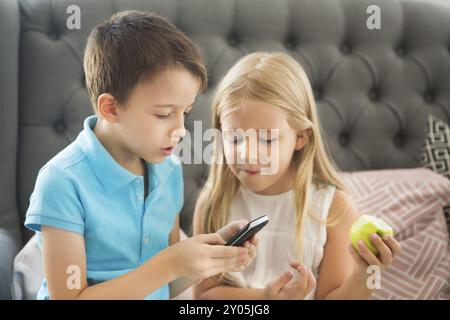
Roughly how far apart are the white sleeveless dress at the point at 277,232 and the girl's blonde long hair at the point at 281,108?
1 cm

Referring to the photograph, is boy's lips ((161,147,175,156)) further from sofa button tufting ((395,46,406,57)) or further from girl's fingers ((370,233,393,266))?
sofa button tufting ((395,46,406,57))

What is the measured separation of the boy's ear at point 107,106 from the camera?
723 mm

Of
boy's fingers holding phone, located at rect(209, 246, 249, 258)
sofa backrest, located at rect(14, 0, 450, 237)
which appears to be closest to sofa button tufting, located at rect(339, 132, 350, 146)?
sofa backrest, located at rect(14, 0, 450, 237)

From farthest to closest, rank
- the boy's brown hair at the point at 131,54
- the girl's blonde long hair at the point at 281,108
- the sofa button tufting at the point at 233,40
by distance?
1. the sofa button tufting at the point at 233,40
2. the girl's blonde long hair at the point at 281,108
3. the boy's brown hair at the point at 131,54

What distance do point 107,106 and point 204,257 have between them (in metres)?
0.24

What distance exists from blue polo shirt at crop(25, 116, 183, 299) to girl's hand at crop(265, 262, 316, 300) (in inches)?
7.0

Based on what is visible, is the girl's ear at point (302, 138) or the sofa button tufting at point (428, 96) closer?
the girl's ear at point (302, 138)

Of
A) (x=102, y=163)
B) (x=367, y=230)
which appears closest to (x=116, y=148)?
(x=102, y=163)

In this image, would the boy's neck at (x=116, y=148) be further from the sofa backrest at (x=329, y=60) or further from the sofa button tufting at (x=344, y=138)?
the sofa button tufting at (x=344, y=138)

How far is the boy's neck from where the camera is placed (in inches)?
30.0

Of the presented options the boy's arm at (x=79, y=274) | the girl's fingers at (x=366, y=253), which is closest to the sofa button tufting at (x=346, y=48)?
the girl's fingers at (x=366, y=253)

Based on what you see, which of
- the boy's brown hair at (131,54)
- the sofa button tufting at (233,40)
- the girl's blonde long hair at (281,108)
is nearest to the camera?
the boy's brown hair at (131,54)

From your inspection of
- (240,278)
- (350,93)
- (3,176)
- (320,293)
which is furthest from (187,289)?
(350,93)

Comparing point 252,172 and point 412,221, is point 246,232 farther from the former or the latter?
point 412,221
